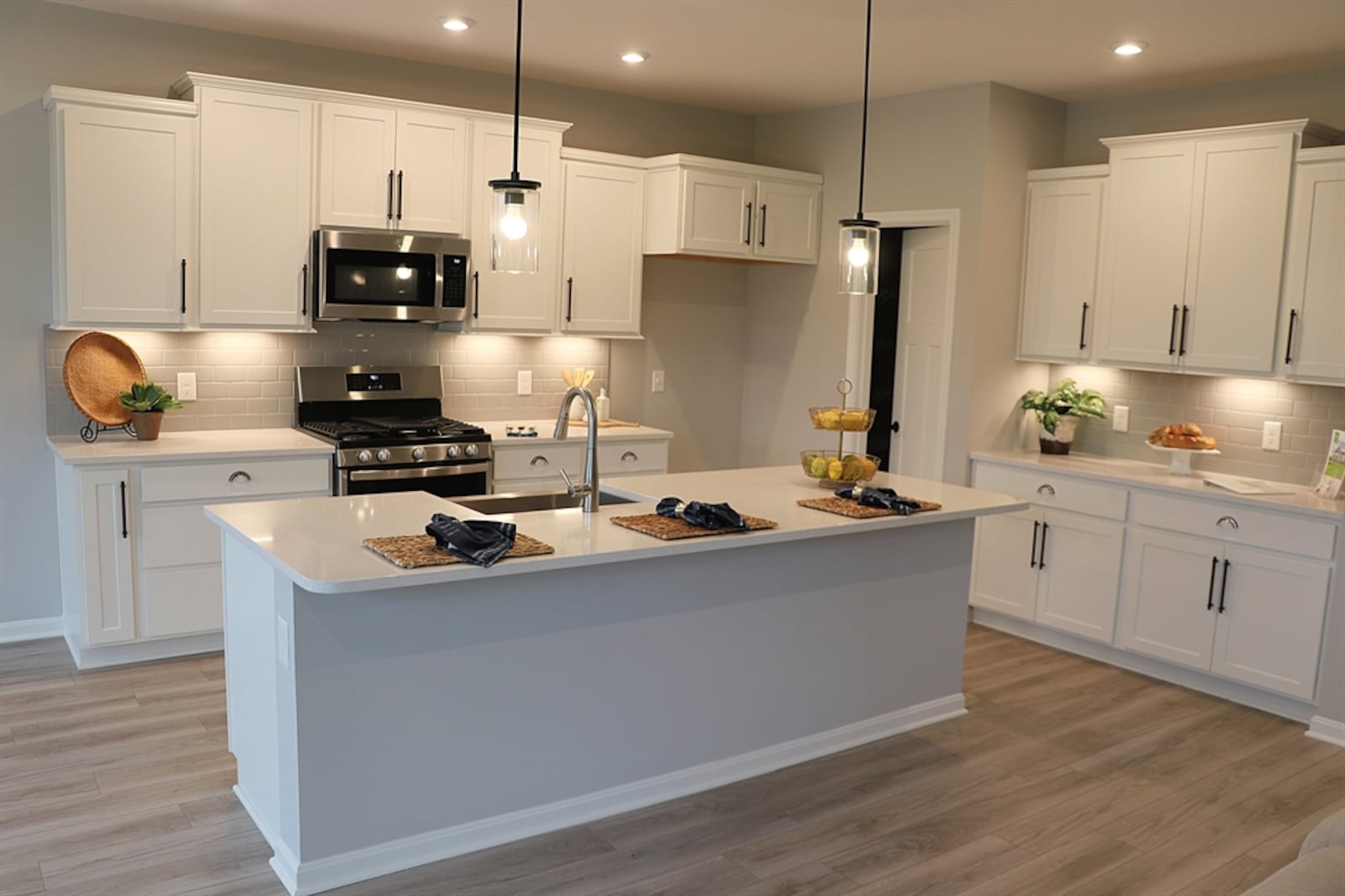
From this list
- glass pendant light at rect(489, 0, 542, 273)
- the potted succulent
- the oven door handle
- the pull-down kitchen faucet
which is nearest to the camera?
glass pendant light at rect(489, 0, 542, 273)

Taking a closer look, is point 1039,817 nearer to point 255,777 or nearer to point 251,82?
point 255,777

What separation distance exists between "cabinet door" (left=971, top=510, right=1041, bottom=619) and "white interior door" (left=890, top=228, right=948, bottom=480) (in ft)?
1.43

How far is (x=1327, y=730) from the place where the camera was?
4203mm

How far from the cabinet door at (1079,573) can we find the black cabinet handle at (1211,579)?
0.40 meters

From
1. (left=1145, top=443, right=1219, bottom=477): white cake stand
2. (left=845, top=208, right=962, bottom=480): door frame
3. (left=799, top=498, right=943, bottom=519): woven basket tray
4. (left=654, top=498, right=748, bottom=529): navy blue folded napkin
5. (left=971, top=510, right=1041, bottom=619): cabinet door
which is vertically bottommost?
(left=971, top=510, right=1041, bottom=619): cabinet door

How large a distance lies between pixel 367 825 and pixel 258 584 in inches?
28.3

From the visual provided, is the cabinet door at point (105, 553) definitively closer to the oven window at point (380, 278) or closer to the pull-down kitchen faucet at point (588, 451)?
the oven window at point (380, 278)

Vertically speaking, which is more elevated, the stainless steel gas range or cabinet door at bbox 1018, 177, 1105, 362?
cabinet door at bbox 1018, 177, 1105, 362

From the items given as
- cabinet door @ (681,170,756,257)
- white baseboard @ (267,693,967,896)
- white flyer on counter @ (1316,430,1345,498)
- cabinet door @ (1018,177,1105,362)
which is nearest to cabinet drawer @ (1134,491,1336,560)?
white flyer on counter @ (1316,430,1345,498)

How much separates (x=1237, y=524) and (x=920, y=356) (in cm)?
194

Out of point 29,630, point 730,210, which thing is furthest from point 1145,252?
point 29,630

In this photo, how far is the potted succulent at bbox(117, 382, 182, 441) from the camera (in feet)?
14.8

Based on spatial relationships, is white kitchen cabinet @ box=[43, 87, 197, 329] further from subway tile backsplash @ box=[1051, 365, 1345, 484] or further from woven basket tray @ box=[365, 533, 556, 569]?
subway tile backsplash @ box=[1051, 365, 1345, 484]

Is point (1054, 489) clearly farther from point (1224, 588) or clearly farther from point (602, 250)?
point (602, 250)
